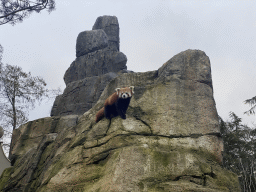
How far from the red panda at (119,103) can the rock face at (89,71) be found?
26.4ft

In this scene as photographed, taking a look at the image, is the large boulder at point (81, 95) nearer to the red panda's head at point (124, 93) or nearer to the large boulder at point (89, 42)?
the large boulder at point (89, 42)

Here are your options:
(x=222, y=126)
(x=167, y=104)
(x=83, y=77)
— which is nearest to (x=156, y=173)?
(x=167, y=104)

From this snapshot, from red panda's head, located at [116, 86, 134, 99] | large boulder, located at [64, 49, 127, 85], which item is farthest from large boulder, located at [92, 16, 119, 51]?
red panda's head, located at [116, 86, 134, 99]

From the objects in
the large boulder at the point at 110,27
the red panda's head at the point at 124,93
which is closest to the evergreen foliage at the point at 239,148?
the red panda's head at the point at 124,93

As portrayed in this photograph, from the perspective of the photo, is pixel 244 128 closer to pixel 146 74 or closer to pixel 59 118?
pixel 146 74

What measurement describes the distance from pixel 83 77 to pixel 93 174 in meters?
12.5

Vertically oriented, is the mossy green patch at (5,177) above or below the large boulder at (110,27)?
below

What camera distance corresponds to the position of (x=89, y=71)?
65.2 feet

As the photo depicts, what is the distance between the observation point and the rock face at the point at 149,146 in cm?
755

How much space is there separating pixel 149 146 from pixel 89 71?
497 inches

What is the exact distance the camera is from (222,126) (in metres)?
17.3

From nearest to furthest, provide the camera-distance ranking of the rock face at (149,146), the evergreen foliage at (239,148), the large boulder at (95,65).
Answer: the rock face at (149,146), the evergreen foliage at (239,148), the large boulder at (95,65)

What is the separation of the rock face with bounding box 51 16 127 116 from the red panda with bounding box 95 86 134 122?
806 cm

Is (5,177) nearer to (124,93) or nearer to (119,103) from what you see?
(119,103)
